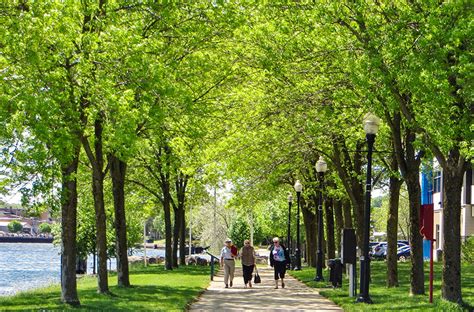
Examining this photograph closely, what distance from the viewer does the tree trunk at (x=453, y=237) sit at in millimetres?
16266

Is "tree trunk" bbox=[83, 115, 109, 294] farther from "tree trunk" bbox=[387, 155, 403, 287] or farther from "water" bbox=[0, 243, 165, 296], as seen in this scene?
"water" bbox=[0, 243, 165, 296]

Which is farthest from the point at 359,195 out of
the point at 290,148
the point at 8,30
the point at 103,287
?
the point at 8,30

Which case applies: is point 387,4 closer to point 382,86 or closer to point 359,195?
point 382,86

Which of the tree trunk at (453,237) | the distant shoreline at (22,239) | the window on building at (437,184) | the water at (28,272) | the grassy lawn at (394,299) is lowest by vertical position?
the distant shoreline at (22,239)

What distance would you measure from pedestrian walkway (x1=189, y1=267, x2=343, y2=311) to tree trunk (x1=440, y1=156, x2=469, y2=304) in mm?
2648

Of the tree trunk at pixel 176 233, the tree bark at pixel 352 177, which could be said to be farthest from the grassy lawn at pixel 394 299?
the tree trunk at pixel 176 233

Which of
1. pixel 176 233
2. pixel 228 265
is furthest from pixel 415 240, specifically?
pixel 176 233

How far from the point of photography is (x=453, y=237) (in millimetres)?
16297

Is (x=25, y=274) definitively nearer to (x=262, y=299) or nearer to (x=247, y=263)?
(x=247, y=263)

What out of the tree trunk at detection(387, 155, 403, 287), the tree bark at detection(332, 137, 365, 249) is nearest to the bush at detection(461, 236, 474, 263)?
the tree bark at detection(332, 137, 365, 249)

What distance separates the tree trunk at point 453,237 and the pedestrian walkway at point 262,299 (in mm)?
2648

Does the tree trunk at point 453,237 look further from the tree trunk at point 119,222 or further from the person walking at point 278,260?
the tree trunk at point 119,222

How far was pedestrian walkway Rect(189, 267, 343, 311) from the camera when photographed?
706 inches

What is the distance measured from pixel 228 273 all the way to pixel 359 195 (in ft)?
17.4
